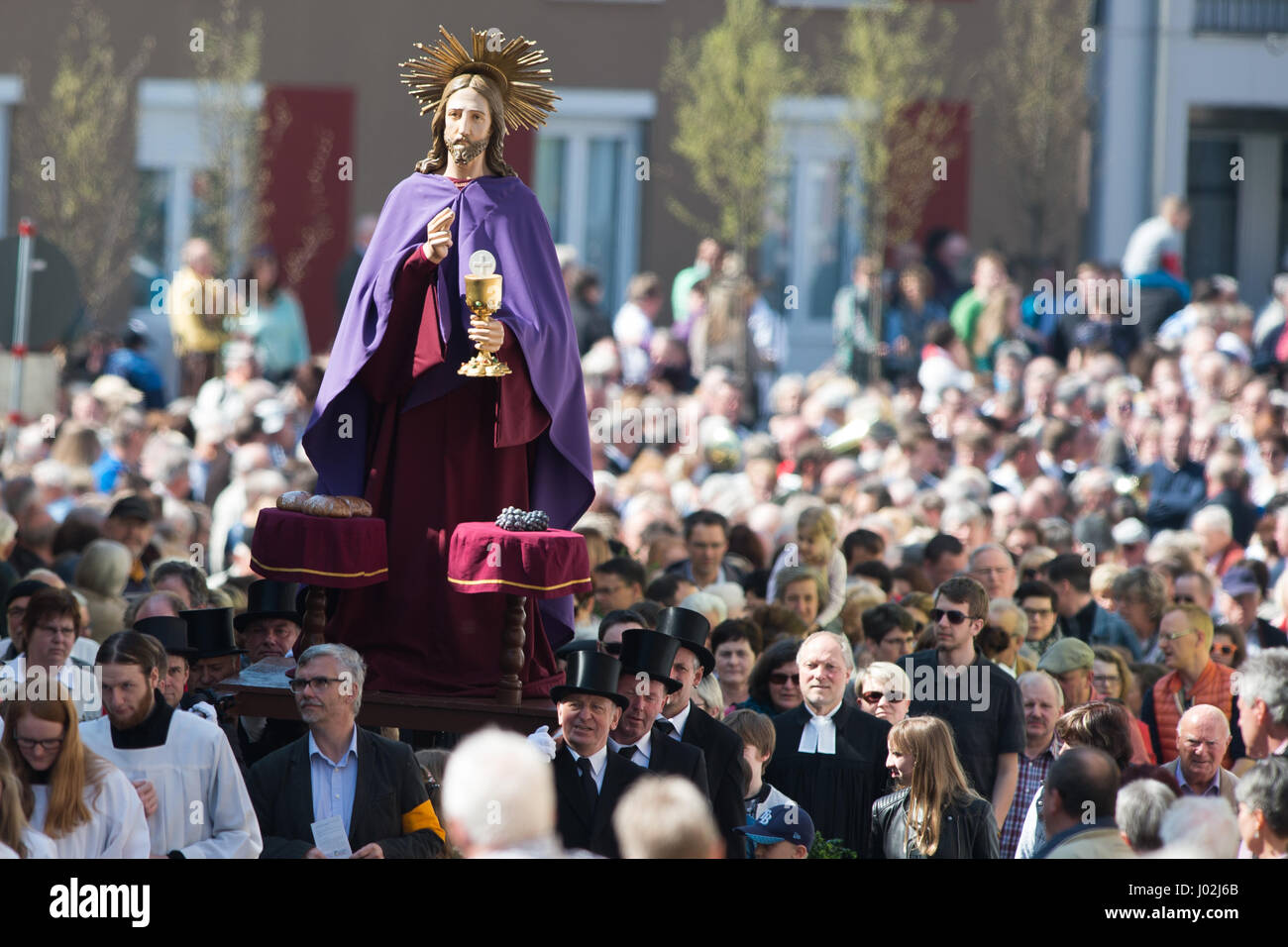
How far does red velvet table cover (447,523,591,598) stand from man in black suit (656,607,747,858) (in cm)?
51

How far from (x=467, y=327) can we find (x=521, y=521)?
30.4 inches

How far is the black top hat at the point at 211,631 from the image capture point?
352 inches

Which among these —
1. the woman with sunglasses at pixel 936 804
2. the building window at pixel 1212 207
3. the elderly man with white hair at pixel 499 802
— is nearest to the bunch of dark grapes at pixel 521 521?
the woman with sunglasses at pixel 936 804

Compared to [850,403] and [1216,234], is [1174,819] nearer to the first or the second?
[850,403]

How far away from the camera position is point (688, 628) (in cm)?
899

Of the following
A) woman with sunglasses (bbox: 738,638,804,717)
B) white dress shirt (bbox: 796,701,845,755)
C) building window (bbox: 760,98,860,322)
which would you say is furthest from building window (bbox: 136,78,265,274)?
white dress shirt (bbox: 796,701,845,755)

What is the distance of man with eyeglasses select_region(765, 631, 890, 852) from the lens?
355 inches

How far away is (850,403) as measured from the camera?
18656 millimetres

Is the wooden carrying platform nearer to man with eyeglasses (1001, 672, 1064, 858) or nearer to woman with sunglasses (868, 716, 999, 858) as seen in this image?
woman with sunglasses (868, 716, 999, 858)

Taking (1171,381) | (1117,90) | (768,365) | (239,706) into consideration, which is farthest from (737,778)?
(1117,90)

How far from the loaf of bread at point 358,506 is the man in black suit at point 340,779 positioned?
0.89m
